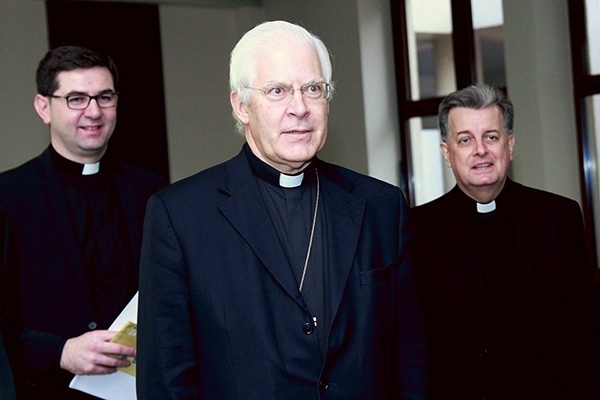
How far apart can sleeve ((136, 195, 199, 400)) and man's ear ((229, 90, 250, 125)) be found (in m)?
0.28

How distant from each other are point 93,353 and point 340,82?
462 centimetres

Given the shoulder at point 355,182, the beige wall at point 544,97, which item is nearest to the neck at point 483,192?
the shoulder at point 355,182

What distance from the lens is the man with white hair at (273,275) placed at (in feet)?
6.63

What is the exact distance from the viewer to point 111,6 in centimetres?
722

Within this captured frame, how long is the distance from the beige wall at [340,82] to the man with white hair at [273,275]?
11.0ft

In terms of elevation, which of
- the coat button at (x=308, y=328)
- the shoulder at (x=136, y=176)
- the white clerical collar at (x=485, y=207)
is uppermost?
the shoulder at (x=136, y=176)

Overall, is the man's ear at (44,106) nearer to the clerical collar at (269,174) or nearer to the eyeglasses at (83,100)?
the eyeglasses at (83,100)

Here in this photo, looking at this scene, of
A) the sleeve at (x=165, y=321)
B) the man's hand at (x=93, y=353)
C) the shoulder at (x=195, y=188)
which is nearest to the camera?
the sleeve at (x=165, y=321)

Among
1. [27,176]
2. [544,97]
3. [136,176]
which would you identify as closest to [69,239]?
[27,176]

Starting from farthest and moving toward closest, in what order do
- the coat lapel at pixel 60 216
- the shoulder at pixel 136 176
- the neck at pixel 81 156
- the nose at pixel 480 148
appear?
the nose at pixel 480 148, the shoulder at pixel 136 176, the neck at pixel 81 156, the coat lapel at pixel 60 216

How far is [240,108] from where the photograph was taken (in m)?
2.16

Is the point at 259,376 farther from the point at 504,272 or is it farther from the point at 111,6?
the point at 111,6

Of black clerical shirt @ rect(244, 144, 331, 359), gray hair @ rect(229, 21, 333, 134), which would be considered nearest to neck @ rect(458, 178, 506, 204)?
black clerical shirt @ rect(244, 144, 331, 359)

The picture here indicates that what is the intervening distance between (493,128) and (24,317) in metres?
1.70
